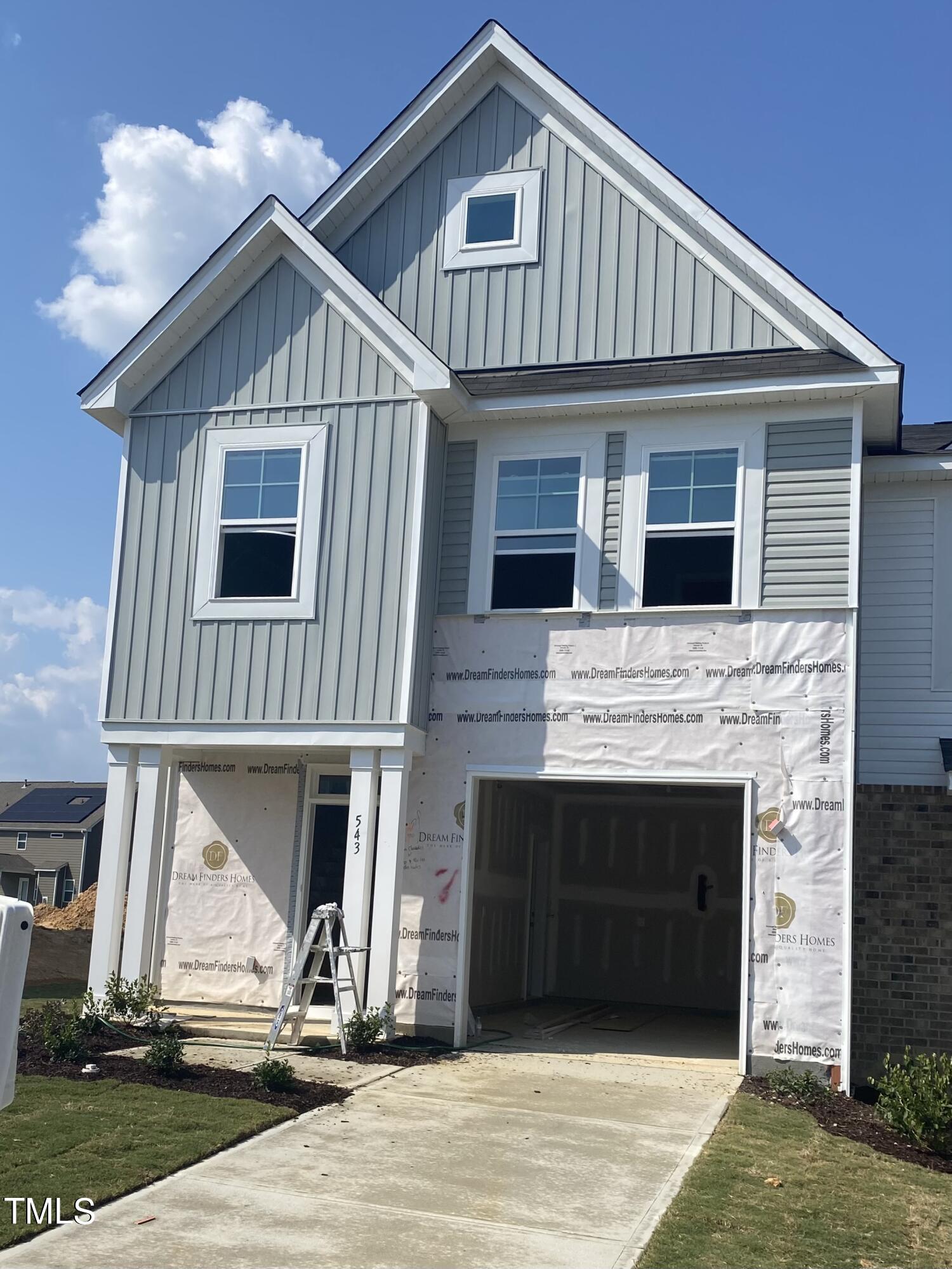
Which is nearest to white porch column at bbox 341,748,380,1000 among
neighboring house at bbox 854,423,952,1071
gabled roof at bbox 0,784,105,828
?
neighboring house at bbox 854,423,952,1071

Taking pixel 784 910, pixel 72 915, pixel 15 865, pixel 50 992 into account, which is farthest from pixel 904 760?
pixel 15 865

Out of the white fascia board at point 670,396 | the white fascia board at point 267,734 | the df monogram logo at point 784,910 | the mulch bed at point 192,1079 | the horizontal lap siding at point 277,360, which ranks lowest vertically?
the mulch bed at point 192,1079

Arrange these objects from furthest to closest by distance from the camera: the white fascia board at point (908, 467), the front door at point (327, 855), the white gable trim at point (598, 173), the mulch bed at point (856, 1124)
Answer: the front door at point (327, 855) < the white fascia board at point (908, 467) < the white gable trim at point (598, 173) < the mulch bed at point (856, 1124)

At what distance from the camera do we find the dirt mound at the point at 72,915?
27.1m

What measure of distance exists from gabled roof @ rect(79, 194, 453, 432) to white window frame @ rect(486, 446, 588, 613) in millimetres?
1161

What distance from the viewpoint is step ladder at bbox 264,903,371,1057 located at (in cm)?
1124

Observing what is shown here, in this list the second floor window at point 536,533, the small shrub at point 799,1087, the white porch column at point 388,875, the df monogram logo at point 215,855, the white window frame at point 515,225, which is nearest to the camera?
the small shrub at point 799,1087

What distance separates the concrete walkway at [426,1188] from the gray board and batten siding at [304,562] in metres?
4.03

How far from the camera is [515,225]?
45.6ft

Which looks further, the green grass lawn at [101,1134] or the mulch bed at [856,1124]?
the mulch bed at [856,1124]

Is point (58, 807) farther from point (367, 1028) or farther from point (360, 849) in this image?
point (367, 1028)

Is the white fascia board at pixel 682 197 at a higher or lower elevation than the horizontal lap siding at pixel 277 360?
higher

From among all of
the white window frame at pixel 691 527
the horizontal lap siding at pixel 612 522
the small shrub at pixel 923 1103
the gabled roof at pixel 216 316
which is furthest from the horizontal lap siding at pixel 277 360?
the small shrub at pixel 923 1103

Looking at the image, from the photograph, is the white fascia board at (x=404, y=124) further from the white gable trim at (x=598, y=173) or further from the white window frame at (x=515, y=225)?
the white window frame at (x=515, y=225)
